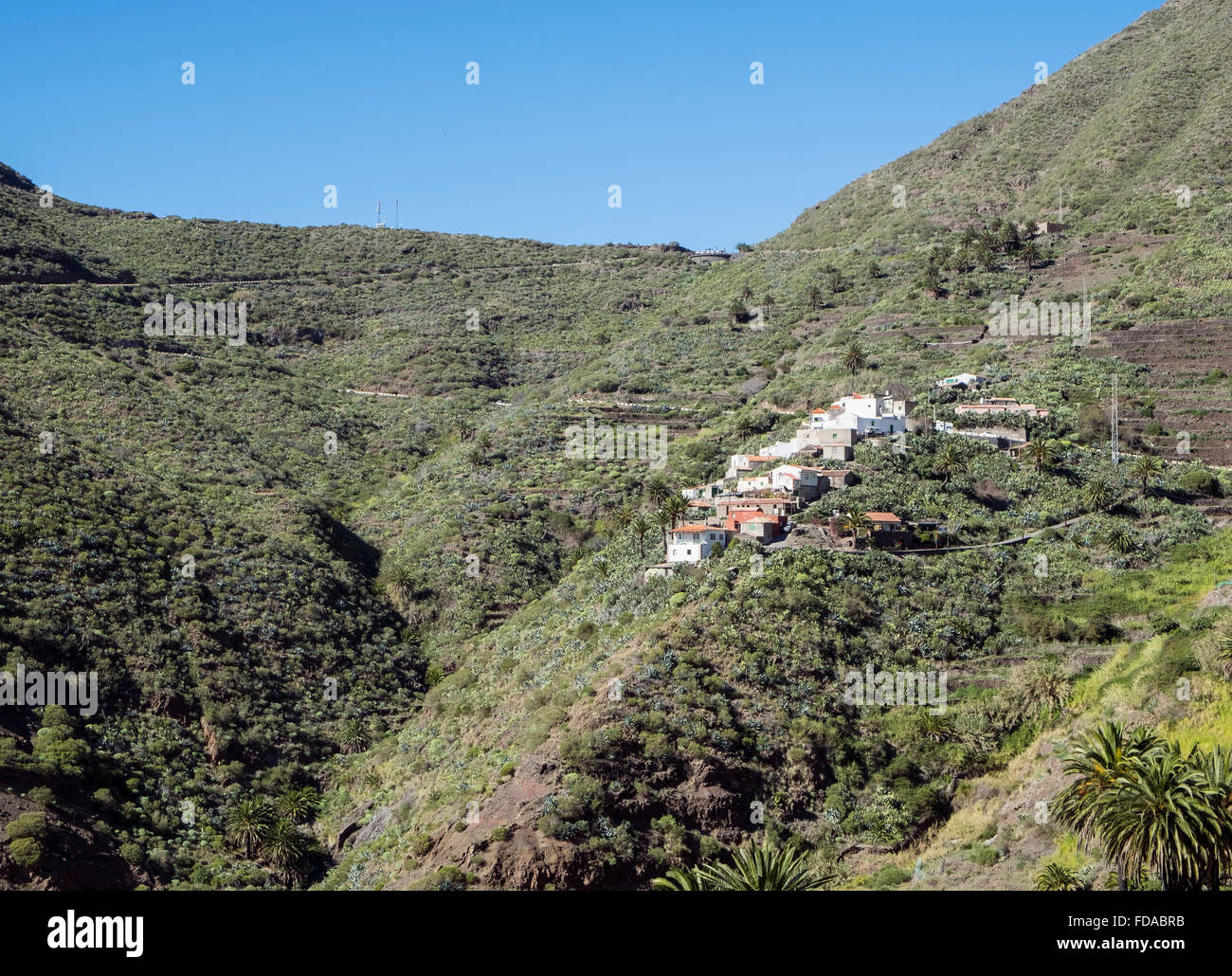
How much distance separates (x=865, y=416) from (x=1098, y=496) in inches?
574

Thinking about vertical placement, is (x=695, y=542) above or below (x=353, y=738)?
above

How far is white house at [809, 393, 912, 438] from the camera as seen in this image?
225 feet

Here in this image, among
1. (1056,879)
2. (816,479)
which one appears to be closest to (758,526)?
(816,479)

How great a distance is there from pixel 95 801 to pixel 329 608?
811 inches

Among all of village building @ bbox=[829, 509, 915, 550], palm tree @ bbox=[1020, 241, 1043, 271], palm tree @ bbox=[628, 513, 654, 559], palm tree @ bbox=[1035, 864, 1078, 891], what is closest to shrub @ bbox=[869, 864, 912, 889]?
palm tree @ bbox=[1035, 864, 1078, 891]

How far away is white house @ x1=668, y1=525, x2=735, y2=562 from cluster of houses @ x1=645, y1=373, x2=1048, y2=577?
0.04m

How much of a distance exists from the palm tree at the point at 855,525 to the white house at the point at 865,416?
1233cm

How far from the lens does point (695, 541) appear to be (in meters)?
55.6

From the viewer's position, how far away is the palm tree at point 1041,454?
6291 cm

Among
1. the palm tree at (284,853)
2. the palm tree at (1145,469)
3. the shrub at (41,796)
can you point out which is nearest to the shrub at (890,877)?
the palm tree at (284,853)

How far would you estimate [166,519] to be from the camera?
65.3m

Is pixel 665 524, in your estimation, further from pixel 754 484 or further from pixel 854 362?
pixel 854 362

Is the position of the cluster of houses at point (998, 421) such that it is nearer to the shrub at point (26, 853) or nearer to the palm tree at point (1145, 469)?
the palm tree at point (1145, 469)

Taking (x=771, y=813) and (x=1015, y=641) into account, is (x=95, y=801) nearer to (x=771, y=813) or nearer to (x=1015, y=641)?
(x=771, y=813)
